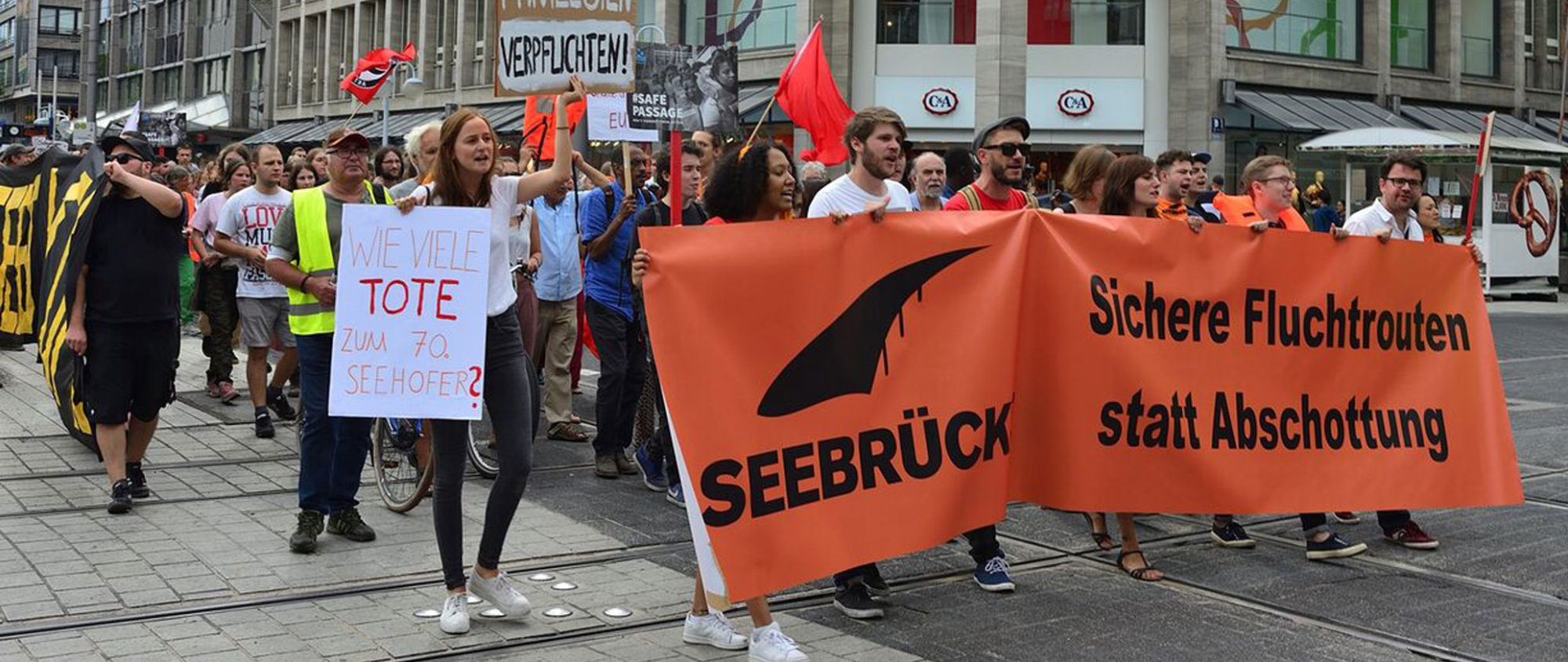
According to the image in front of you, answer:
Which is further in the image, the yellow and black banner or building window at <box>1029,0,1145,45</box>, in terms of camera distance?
building window at <box>1029,0,1145,45</box>

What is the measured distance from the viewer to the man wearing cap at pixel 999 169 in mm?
6547

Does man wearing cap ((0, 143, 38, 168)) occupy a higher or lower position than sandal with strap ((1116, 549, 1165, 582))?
higher

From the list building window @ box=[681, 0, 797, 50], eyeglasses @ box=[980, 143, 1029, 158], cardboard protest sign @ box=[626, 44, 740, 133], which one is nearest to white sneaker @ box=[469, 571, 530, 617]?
eyeglasses @ box=[980, 143, 1029, 158]

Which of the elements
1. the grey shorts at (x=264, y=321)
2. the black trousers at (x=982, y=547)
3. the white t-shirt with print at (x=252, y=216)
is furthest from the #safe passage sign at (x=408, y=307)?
the grey shorts at (x=264, y=321)

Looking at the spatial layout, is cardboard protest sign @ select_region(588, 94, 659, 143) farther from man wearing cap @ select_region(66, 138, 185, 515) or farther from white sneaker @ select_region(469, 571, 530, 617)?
white sneaker @ select_region(469, 571, 530, 617)

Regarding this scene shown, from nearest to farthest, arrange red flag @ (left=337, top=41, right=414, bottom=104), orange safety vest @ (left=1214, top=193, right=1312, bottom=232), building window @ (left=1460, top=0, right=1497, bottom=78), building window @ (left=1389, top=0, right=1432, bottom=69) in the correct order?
1. orange safety vest @ (left=1214, top=193, right=1312, bottom=232)
2. red flag @ (left=337, top=41, right=414, bottom=104)
3. building window @ (left=1389, top=0, right=1432, bottom=69)
4. building window @ (left=1460, top=0, right=1497, bottom=78)

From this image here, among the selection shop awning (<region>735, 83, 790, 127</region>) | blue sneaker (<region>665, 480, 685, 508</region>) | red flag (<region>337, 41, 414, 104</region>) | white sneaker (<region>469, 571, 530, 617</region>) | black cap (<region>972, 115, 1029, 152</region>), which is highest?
shop awning (<region>735, 83, 790, 127</region>)

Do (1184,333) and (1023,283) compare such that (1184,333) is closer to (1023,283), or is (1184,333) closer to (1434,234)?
(1023,283)

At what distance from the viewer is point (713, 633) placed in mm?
5305

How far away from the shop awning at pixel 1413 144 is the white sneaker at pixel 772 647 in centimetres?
2496

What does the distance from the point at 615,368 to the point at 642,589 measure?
2850mm

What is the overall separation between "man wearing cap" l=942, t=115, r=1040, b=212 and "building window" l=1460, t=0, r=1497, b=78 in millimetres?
35885

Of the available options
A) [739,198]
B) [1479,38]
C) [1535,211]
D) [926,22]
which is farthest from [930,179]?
[1479,38]

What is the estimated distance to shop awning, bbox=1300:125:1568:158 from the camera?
27453 millimetres
